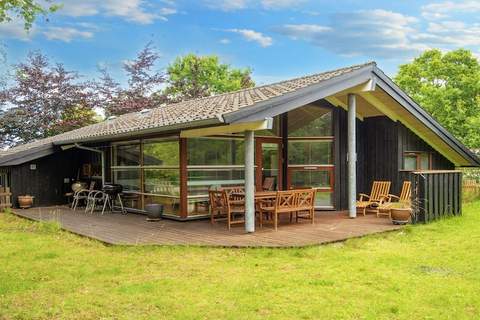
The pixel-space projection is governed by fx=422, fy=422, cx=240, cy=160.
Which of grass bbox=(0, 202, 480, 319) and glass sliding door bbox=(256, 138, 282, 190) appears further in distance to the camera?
glass sliding door bbox=(256, 138, 282, 190)

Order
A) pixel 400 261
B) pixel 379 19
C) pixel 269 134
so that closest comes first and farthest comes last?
pixel 400 261
pixel 269 134
pixel 379 19

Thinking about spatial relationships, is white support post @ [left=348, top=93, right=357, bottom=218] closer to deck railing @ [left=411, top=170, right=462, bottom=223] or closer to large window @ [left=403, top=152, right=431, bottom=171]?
deck railing @ [left=411, top=170, right=462, bottom=223]

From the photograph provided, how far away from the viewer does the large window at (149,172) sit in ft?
31.7

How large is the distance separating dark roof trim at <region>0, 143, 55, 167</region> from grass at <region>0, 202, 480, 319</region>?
5.95 meters

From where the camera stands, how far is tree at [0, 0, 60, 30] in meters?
4.66

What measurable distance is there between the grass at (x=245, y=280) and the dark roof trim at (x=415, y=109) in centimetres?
386

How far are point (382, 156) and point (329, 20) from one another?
33.4 feet

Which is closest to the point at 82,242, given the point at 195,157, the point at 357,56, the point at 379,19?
the point at 195,157

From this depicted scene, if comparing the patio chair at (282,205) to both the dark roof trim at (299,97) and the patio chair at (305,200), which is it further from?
the dark roof trim at (299,97)

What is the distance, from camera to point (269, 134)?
11.0 metres

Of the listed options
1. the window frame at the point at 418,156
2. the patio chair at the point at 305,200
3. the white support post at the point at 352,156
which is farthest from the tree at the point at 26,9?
the window frame at the point at 418,156

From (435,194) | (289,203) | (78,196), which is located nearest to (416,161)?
(435,194)

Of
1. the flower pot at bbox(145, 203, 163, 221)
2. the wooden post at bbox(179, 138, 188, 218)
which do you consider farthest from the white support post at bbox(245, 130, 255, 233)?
the flower pot at bbox(145, 203, 163, 221)

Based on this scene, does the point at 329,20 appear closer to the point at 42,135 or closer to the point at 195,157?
the point at 195,157
